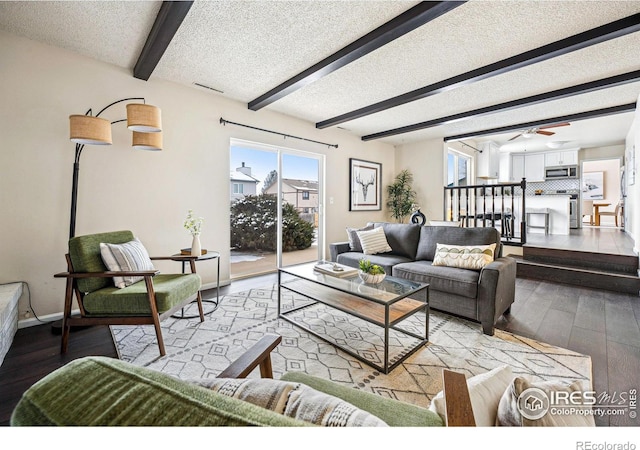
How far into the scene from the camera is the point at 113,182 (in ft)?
9.95

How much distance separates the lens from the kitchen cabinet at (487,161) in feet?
24.0

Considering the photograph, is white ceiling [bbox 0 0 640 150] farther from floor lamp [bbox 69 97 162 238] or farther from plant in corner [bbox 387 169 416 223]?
plant in corner [bbox 387 169 416 223]

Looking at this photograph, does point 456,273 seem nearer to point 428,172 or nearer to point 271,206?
point 271,206

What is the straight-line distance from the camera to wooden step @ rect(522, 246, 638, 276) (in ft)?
12.2

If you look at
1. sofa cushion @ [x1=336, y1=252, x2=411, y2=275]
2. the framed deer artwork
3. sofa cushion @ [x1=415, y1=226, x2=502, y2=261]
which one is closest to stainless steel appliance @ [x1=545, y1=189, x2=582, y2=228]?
the framed deer artwork

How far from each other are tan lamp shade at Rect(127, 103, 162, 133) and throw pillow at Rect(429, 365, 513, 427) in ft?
9.37

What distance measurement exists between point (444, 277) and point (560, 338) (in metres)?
0.98

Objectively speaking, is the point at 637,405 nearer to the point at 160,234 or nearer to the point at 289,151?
the point at 160,234

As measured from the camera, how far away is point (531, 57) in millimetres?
2713

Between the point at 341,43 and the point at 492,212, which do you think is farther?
the point at 492,212

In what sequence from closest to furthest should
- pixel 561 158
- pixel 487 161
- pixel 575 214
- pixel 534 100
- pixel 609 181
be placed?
pixel 534 100 → pixel 487 161 → pixel 575 214 → pixel 561 158 → pixel 609 181

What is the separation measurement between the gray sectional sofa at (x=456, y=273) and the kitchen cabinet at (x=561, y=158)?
716 centimetres

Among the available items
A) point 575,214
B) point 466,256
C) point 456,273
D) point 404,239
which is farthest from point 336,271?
point 575,214

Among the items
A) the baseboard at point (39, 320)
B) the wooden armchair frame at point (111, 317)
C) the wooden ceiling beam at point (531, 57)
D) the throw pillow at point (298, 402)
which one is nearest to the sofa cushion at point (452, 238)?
the wooden ceiling beam at point (531, 57)
